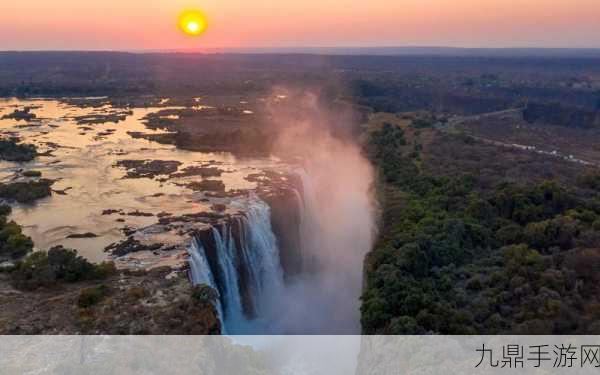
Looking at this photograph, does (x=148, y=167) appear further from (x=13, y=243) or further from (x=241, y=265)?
(x=13, y=243)

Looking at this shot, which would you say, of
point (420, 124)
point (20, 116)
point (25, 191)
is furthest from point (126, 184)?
point (420, 124)

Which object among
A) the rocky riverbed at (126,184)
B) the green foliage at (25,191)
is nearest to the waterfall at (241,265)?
the rocky riverbed at (126,184)

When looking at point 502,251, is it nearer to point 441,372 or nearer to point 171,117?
point 441,372

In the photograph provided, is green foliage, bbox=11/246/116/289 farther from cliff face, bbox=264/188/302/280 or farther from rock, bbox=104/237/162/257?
cliff face, bbox=264/188/302/280

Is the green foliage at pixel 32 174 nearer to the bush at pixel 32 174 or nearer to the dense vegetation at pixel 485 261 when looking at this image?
the bush at pixel 32 174

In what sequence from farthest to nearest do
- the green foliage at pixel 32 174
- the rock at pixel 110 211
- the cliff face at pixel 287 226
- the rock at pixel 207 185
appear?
the green foliage at pixel 32 174 → the rock at pixel 207 185 → the cliff face at pixel 287 226 → the rock at pixel 110 211

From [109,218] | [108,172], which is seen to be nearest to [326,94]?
[108,172]
